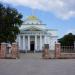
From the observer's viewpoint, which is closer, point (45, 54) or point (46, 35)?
point (45, 54)

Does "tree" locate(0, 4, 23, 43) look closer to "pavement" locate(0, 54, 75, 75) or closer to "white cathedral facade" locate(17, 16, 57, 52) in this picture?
"pavement" locate(0, 54, 75, 75)

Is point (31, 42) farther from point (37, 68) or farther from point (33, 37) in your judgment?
point (37, 68)

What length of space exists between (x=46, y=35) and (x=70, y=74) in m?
94.0

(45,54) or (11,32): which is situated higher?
(11,32)

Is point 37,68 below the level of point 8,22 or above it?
below

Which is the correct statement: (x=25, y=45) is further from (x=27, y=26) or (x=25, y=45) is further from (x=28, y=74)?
(x=28, y=74)

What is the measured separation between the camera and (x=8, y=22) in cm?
5900

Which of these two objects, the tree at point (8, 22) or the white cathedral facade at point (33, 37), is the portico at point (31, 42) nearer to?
the white cathedral facade at point (33, 37)

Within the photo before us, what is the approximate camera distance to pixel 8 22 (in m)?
59.0

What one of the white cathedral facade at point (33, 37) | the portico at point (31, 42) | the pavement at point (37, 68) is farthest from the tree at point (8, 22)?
the portico at point (31, 42)

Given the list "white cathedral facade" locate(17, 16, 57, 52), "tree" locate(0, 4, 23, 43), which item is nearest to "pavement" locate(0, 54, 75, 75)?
"tree" locate(0, 4, 23, 43)

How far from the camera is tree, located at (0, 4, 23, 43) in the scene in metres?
57.7

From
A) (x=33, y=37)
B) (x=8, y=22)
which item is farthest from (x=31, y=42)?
(x=8, y=22)

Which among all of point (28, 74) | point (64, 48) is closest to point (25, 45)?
point (64, 48)
